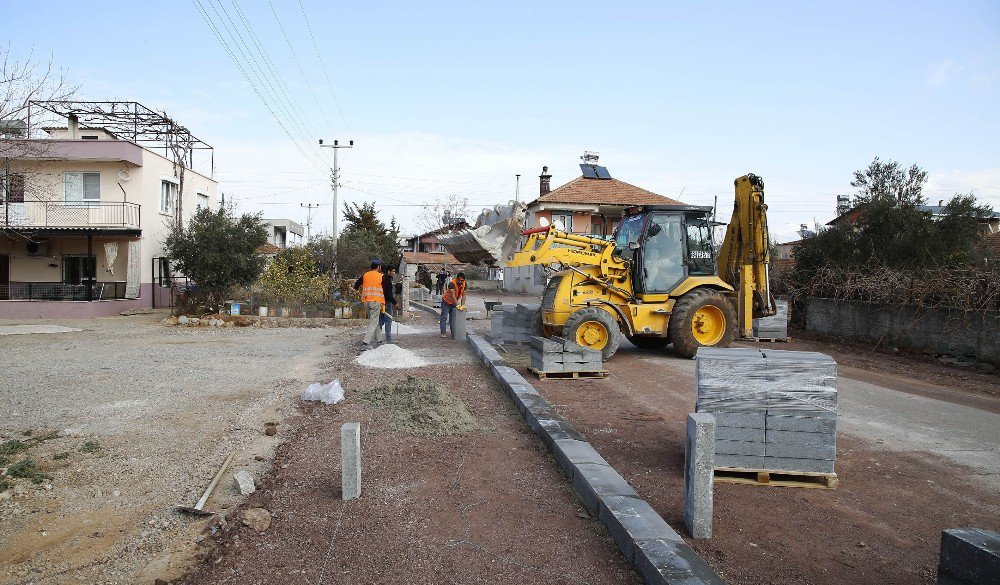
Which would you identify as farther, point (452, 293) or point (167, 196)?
point (167, 196)

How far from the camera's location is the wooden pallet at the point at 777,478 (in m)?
5.04

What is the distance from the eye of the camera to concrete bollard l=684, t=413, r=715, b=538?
4074 millimetres

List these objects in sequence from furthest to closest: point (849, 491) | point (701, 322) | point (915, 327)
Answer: point (915, 327), point (701, 322), point (849, 491)

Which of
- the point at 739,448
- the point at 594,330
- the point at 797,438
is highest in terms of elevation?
the point at 594,330

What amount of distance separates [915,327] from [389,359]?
10844 mm

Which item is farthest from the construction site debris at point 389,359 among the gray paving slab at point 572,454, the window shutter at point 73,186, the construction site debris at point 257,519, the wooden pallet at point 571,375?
the window shutter at point 73,186

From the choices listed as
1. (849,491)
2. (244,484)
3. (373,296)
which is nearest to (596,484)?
(849,491)

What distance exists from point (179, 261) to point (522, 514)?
1939 cm

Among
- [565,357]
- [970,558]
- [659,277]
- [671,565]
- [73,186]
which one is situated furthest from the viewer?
[73,186]

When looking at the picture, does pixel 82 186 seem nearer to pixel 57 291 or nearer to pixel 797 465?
pixel 57 291

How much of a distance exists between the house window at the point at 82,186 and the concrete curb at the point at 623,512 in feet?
79.1

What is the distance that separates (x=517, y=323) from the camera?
13836 millimetres

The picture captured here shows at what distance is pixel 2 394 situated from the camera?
829 cm

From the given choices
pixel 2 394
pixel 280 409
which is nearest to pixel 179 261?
pixel 2 394
